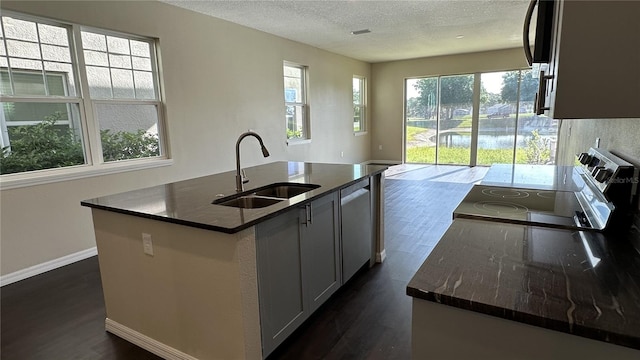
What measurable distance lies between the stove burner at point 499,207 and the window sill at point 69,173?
345cm

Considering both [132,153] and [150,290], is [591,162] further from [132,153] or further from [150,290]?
[132,153]

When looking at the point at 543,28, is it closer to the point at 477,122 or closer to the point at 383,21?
the point at 383,21

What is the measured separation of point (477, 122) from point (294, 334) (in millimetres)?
7323

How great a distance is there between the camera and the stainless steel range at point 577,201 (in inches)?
46.9

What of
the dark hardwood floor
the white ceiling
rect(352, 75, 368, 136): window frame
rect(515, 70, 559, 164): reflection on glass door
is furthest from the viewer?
rect(352, 75, 368, 136): window frame

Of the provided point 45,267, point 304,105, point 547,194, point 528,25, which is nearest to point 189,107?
point 45,267

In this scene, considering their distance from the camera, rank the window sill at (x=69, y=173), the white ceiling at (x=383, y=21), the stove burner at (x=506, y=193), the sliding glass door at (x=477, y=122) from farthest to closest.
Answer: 1. the sliding glass door at (x=477, y=122)
2. the white ceiling at (x=383, y=21)
3. the window sill at (x=69, y=173)
4. the stove burner at (x=506, y=193)

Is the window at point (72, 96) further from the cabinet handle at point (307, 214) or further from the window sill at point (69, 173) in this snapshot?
the cabinet handle at point (307, 214)

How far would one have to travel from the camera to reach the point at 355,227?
2734 mm

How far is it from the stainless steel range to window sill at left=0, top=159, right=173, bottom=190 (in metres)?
3.40

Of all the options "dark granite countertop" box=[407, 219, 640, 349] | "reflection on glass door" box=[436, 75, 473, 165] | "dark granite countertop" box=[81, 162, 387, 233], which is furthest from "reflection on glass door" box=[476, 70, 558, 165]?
"dark granite countertop" box=[407, 219, 640, 349]

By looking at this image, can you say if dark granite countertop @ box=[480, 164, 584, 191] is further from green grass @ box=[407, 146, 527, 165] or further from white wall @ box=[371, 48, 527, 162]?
white wall @ box=[371, 48, 527, 162]

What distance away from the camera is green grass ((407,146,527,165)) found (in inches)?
309

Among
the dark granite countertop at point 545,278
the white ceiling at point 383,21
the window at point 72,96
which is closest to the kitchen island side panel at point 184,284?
the dark granite countertop at point 545,278
